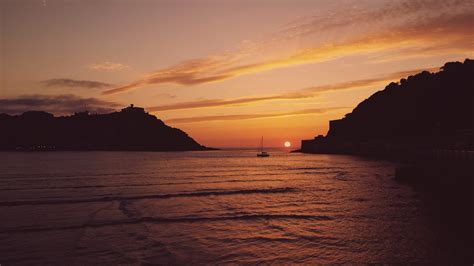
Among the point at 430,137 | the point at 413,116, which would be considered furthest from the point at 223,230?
the point at 413,116

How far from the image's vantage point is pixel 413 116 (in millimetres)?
137250

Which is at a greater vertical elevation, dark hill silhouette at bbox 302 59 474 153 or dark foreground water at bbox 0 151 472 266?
dark hill silhouette at bbox 302 59 474 153

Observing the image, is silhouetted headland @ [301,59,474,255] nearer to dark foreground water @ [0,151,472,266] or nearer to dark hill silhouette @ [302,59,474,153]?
dark hill silhouette @ [302,59,474,153]

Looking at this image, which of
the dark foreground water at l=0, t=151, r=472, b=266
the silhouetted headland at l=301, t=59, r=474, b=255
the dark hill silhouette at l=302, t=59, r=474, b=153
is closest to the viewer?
the dark foreground water at l=0, t=151, r=472, b=266

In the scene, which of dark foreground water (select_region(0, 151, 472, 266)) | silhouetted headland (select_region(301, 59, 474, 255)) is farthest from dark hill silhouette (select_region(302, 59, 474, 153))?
dark foreground water (select_region(0, 151, 472, 266))

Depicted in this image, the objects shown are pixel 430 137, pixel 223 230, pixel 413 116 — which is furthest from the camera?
pixel 413 116

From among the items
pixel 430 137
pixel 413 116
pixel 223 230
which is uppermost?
pixel 413 116

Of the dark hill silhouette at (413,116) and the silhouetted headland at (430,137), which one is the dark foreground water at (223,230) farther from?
the dark hill silhouette at (413,116)

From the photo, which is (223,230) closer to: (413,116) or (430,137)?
(430,137)

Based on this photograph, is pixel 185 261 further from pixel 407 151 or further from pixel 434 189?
pixel 407 151

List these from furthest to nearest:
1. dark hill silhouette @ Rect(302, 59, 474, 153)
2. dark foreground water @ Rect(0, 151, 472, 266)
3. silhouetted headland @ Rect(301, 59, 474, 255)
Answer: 1. dark hill silhouette @ Rect(302, 59, 474, 153)
2. silhouetted headland @ Rect(301, 59, 474, 255)
3. dark foreground water @ Rect(0, 151, 472, 266)

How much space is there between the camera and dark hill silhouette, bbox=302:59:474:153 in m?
106

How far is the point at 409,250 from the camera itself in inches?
531

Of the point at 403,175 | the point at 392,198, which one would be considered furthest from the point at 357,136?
the point at 392,198
